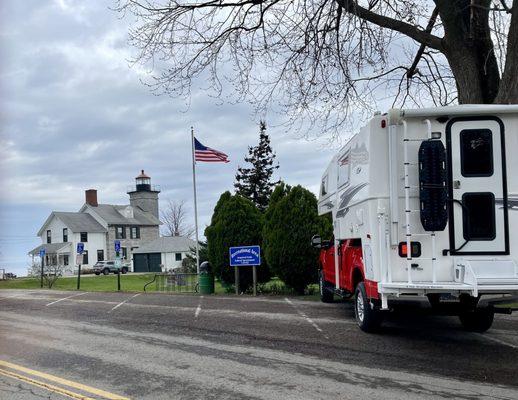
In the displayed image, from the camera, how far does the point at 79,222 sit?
224 feet

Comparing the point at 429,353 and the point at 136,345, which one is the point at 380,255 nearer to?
the point at 429,353

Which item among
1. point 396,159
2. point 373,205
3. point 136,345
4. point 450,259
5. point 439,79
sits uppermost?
point 439,79

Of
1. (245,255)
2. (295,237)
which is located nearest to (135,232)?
(245,255)

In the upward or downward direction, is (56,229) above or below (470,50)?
below

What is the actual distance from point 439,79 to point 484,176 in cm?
972

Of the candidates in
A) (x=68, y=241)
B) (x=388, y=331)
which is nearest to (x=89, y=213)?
(x=68, y=241)

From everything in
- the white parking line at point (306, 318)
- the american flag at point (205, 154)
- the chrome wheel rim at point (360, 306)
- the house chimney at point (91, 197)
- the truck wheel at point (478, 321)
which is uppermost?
the house chimney at point (91, 197)

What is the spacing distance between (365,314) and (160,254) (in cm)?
6080

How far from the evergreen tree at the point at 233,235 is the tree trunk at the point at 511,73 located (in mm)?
9098

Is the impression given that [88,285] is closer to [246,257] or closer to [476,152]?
[246,257]

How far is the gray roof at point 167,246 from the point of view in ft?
221

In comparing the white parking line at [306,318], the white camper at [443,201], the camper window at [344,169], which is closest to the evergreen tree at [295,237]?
the white parking line at [306,318]

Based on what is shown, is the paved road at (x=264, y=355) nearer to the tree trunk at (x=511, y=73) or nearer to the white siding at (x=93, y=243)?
the tree trunk at (x=511, y=73)

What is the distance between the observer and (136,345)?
8.95 metres
